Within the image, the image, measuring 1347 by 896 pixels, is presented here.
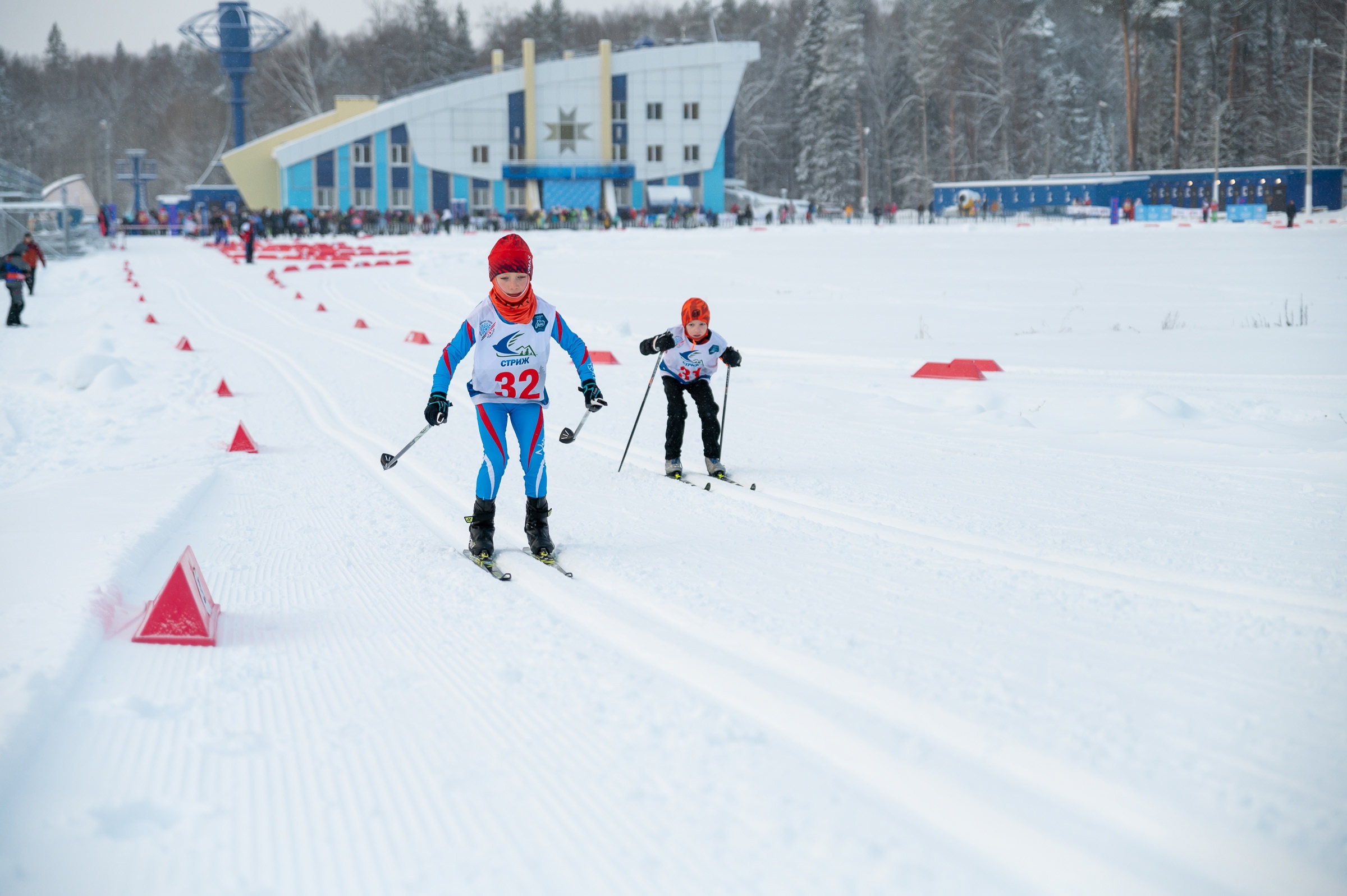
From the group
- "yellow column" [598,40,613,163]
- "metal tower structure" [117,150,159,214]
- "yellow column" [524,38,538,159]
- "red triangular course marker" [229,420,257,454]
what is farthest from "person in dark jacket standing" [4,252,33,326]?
"metal tower structure" [117,150,159,214]

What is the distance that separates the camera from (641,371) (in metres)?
12.6

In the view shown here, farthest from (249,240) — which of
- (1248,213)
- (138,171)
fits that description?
(138,171)

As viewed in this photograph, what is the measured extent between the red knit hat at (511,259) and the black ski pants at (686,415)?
2226mm

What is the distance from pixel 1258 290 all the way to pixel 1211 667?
17446 millimetres

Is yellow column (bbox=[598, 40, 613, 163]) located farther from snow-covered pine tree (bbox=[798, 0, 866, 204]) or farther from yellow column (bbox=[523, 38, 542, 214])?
snow-covered pine tree (bbox=[798, 0, 866, 204])

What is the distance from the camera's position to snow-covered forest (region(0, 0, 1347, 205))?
57.5 m

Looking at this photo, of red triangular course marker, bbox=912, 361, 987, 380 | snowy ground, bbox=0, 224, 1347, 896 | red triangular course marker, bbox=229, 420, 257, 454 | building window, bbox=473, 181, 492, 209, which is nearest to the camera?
snowy ground, bbox=0, 224, 1347, 896

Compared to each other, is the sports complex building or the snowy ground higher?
the sports complex building

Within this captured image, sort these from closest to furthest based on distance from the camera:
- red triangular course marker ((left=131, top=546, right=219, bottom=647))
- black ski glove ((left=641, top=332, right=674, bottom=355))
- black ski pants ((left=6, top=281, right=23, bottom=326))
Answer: red triangular course marker ((left=131, top=546, right=219, bottom=647)) → black ski glove ((left=641, top=332, right=674, bottom=355)) → black ski pants ((left=6, top=281, right=23, bottom=326))

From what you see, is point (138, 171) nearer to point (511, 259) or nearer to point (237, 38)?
point (237, 38)

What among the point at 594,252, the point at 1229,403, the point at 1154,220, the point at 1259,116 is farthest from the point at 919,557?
the point at 1259,116

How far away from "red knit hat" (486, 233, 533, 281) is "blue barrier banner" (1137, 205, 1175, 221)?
1948 inches

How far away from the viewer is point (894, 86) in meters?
79.6

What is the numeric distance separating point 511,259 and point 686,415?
2412 mm
